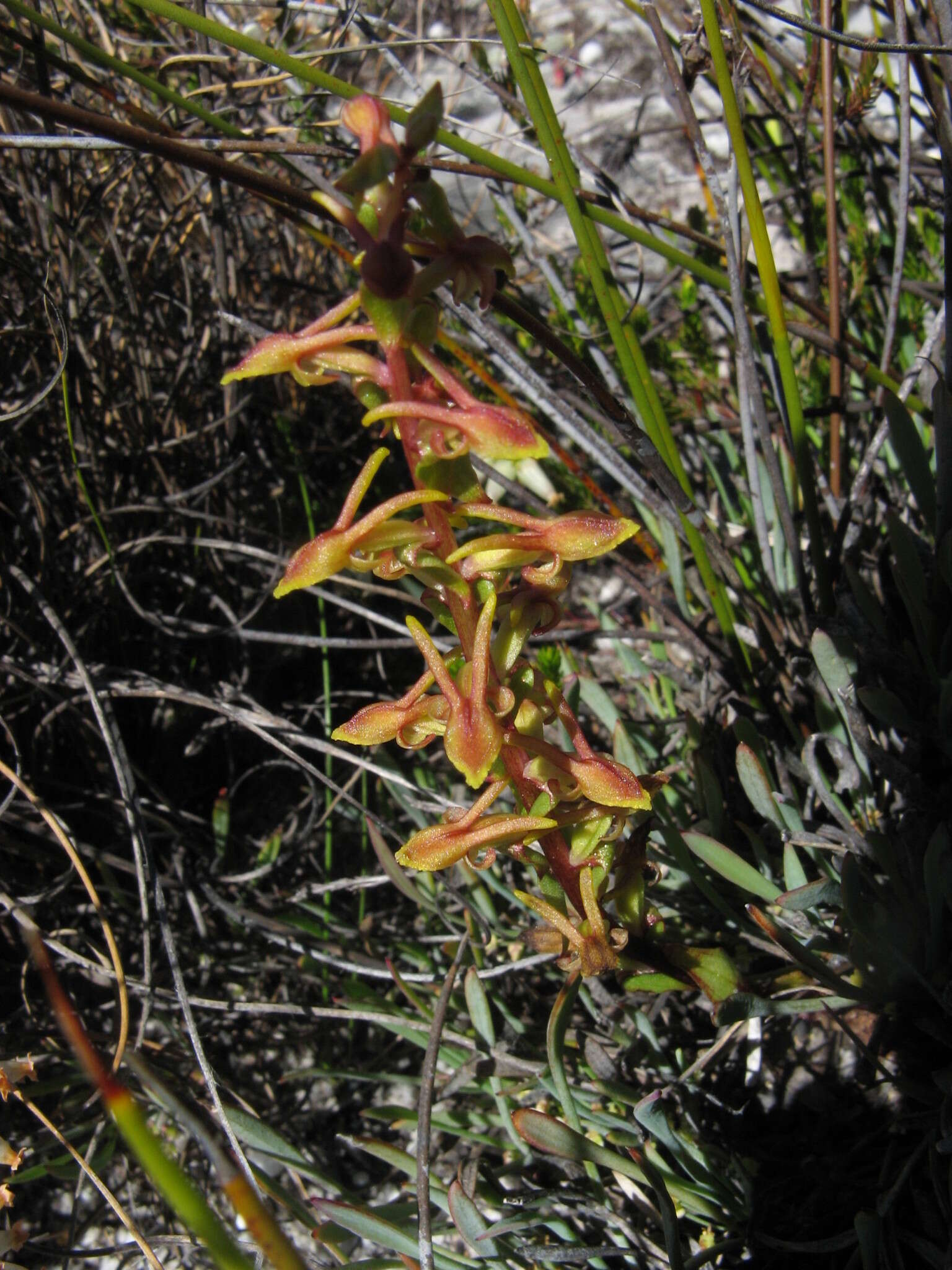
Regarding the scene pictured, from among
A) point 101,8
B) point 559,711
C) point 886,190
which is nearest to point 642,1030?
point 559,711

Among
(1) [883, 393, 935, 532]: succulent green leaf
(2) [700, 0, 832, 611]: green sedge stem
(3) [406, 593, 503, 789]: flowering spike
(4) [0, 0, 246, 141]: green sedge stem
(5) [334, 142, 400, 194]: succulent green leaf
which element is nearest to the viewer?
(5) [334, 142, 400, 194]: succulent green leaf

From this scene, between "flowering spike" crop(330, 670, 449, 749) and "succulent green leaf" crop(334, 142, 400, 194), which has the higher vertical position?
"succulent green leaf" crop(334, 142, 400, 194)

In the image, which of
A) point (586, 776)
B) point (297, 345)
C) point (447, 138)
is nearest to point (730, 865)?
point (586, 776)

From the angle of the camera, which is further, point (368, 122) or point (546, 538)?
point (546, 538)

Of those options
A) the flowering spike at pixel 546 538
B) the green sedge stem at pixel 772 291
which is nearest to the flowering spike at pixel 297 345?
the flowering spike at pixel 546 538

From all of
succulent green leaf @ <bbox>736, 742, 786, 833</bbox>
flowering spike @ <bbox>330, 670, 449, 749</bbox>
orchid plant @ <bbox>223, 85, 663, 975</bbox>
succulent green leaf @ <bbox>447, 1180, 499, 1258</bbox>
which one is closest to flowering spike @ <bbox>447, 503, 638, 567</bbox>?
orchid plant @ <bbox>223, 85, 663, 975</bbox>

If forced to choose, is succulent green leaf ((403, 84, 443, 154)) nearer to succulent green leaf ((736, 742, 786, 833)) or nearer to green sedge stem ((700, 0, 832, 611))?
green sedge stem ((700, 0, 832, 611))

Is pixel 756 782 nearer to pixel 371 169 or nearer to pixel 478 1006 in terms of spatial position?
pixel 478 1006

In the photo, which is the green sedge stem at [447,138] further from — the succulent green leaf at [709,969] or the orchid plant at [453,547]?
the succulent green leaf at [709,969]

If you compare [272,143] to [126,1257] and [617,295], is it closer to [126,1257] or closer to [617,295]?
[617,295]
